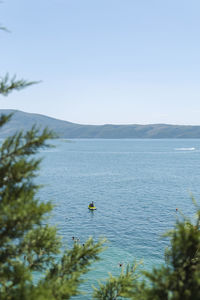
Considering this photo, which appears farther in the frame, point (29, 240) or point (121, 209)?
point (121, 209)

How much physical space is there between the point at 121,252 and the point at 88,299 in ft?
35.9

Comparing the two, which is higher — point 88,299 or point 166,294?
point 166,294

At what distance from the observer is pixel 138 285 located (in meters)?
10.1

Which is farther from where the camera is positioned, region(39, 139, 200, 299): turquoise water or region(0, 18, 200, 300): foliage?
region(39, 139, 200, 299): turquoise water

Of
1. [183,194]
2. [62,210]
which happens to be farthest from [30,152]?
[183,194]

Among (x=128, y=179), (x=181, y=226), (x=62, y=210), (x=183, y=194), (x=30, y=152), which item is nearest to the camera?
(x=181, y=226)

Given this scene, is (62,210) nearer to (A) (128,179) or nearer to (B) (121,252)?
(B) (121,252)

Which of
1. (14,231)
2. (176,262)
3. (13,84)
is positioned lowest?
(176,262)

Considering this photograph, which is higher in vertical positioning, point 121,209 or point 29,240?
point 29,240

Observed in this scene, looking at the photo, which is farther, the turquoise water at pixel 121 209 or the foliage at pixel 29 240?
the turquoise water at pixel 121 209

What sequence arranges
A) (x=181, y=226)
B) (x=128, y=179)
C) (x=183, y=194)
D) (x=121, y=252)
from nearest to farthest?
1. (x=181, y=226)
2. (x=121, y=252)
3. (x=183, y=194)
4. (x=128, y=179)

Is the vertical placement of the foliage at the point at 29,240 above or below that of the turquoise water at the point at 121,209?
above

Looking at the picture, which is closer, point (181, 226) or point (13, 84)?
point (181, 226)

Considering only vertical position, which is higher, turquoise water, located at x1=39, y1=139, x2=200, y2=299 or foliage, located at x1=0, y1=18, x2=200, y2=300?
foliage, located at x1=0, y1=18, x2=200, y2=300
